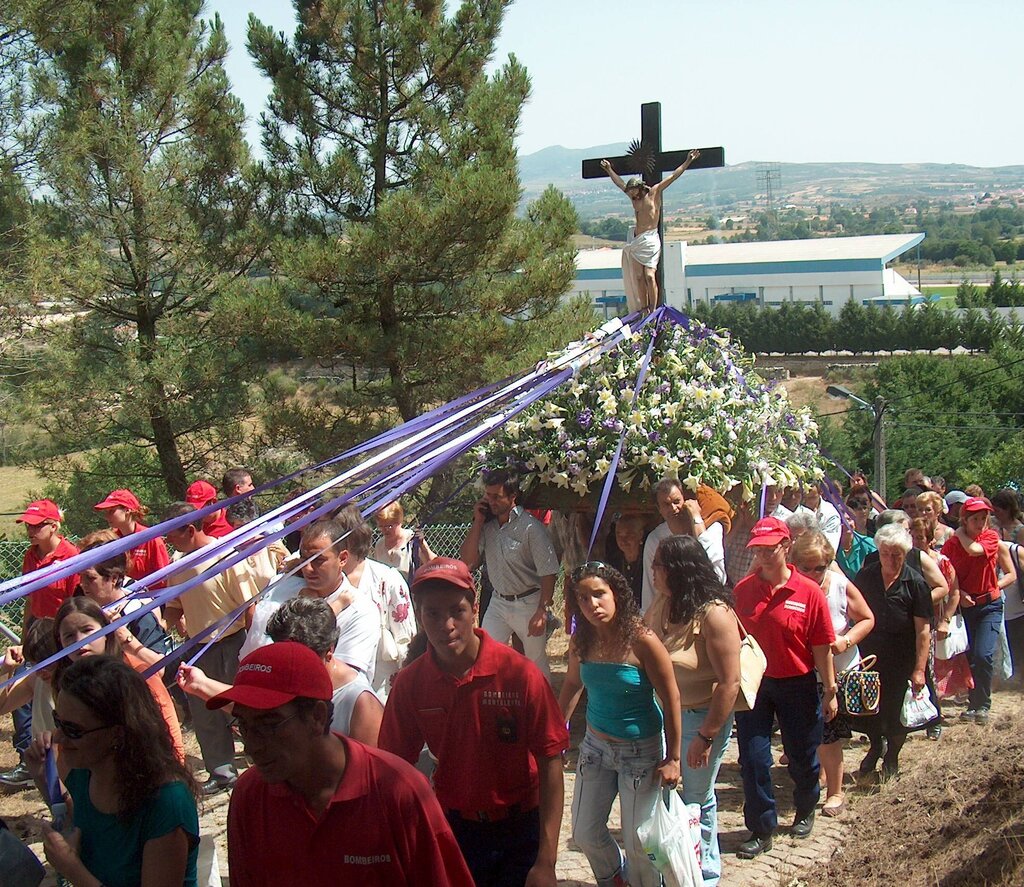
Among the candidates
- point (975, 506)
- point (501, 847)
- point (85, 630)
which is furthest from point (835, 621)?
point (85, 630)

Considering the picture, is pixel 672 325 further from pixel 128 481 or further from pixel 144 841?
pixel 128 481

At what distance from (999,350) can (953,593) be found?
52.8 m

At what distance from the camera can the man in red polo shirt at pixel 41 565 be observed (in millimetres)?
6473

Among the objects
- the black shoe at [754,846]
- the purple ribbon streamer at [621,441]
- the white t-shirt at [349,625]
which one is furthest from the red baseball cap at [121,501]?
the black shoe at [754,846]

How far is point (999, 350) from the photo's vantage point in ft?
182

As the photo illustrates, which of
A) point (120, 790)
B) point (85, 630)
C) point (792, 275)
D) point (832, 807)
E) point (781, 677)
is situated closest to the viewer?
point (120, 790)

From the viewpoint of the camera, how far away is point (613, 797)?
4.54 metres

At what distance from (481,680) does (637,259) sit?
4.51m

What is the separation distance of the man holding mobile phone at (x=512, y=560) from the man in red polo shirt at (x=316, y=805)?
3.76 metres

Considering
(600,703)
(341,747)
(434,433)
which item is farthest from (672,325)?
(341,747)

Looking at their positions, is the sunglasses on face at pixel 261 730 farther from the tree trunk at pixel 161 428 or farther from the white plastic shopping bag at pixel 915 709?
the tree trunk at pixel 161 428

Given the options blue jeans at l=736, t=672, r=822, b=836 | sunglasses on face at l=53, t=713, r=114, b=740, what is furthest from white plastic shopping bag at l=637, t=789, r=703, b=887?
sunglasses on face at l=53, t=713, r=114, b=740

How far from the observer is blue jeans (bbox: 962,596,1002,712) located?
762cm

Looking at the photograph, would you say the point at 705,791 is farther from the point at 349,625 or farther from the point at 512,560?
the point at 512,560
